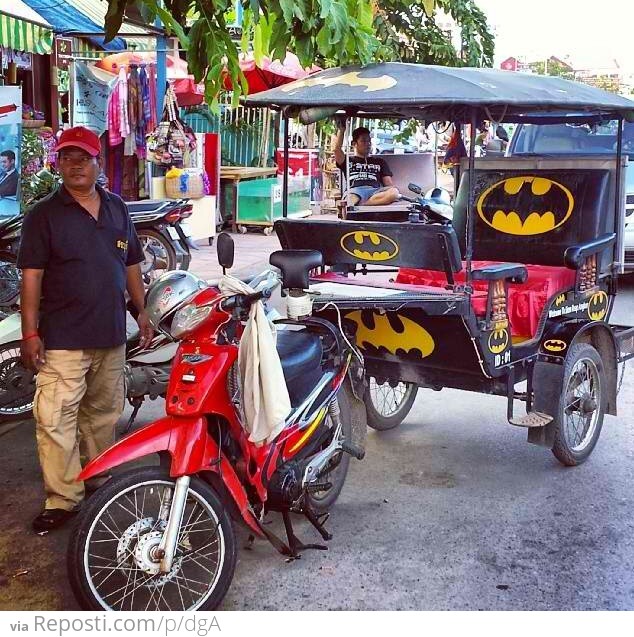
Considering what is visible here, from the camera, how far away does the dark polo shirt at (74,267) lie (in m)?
3.59

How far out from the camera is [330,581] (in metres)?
3.38

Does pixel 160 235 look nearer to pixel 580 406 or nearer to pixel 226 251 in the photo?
pixel 580 406

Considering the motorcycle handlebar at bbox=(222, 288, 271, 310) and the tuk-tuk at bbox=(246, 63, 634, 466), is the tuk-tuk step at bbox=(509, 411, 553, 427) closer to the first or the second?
the tuk-tuk at bbox=(246, 63, 634, 466)

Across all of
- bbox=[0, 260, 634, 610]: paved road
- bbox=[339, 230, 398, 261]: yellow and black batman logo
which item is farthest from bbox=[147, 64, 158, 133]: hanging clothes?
bbox=[339, 230, 398, 261]: yellow and black batman logo

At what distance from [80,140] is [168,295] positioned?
869mm

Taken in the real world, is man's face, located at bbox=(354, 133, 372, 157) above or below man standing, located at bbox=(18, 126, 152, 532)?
above

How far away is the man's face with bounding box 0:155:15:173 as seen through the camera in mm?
7242

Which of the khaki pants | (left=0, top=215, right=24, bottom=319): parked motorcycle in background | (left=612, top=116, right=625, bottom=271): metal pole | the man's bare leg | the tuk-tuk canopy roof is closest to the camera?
the khaki pants

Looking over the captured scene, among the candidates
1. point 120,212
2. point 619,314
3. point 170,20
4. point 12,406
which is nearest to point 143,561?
point 120,212

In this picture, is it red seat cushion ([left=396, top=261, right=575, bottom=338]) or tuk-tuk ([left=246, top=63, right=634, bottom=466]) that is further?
red seat cushion ([left=396, top=261, right=575, bottom=338])

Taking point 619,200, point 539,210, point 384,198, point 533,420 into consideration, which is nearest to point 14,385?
point 533,420

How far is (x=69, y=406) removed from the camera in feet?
12.3
